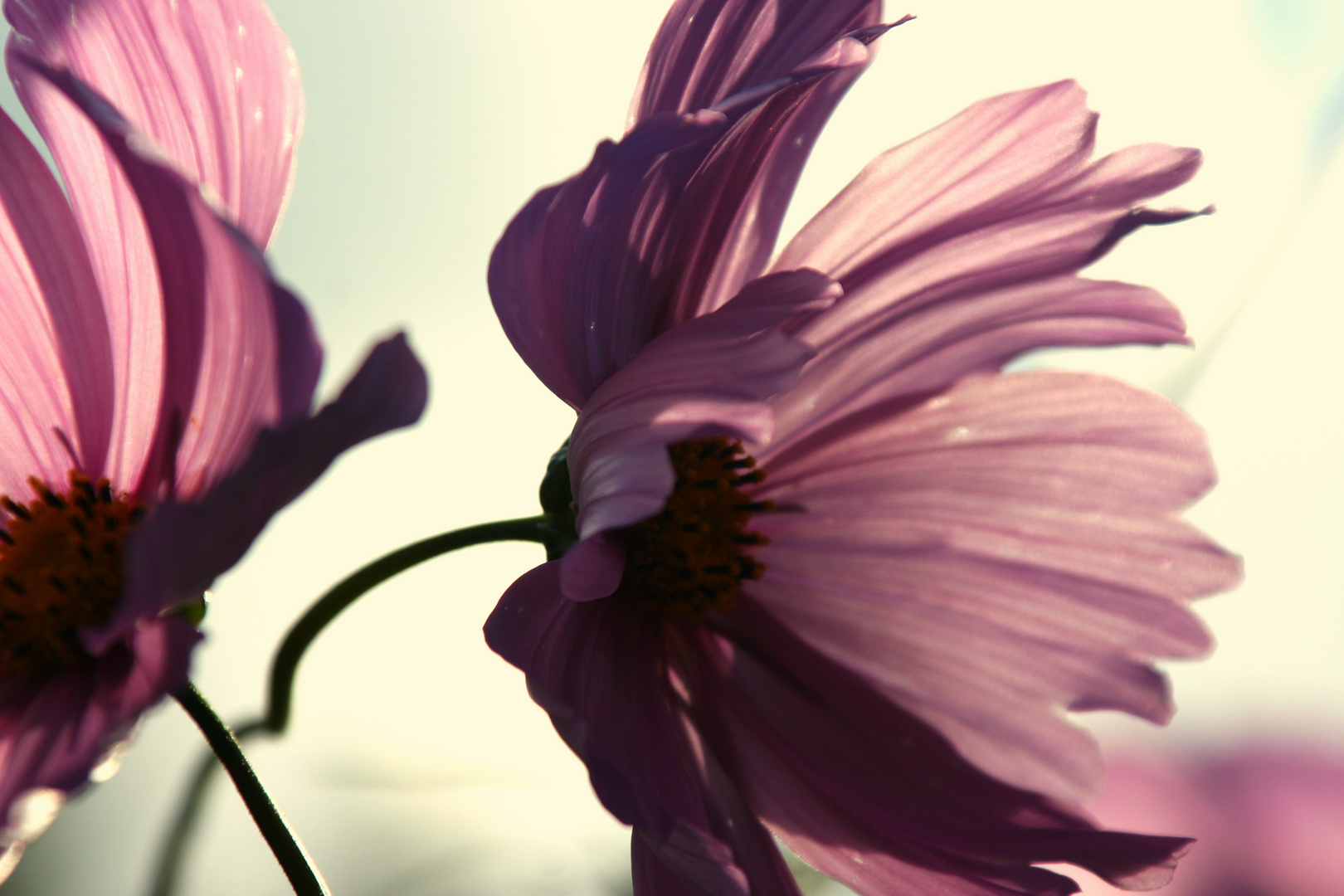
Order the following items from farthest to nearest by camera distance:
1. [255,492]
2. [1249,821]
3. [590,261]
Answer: [1249,821] < [590,261] < [255,492]

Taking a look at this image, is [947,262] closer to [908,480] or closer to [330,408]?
[908,480]

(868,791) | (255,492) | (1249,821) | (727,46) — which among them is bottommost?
(1249,821)

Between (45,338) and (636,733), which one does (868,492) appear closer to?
(636,733)

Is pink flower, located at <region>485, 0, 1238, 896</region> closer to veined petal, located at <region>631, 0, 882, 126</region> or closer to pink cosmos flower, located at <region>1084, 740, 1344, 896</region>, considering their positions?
veined petal, located at <region>631, 0, 882, 126</region>

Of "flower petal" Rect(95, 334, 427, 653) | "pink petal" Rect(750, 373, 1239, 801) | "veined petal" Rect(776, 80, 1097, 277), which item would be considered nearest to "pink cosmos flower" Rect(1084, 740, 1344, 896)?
"pink petal" Rect(750, 373, 1239, 801)

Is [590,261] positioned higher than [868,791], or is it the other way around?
[590,261]

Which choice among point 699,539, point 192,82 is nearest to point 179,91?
point 192,82
